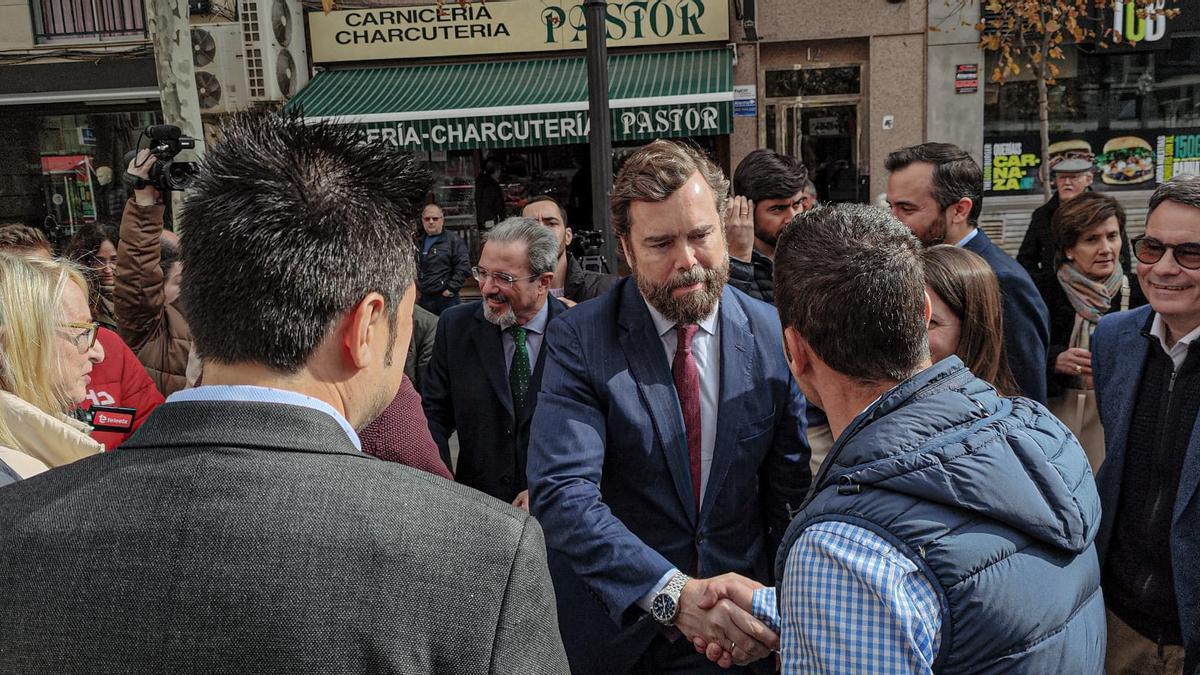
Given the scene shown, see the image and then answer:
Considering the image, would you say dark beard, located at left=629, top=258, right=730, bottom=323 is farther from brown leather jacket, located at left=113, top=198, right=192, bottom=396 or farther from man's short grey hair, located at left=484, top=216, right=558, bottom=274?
brown leather jacket, located at left=113, top=198, right=192, bottom=396

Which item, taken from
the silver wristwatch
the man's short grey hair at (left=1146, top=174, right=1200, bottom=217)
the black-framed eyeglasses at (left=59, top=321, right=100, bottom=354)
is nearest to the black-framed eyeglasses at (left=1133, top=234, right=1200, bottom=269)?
the man's short grey hair at (left=1146, top=174, right=1200, bottom=217)

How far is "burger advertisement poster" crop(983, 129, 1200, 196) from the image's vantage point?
39.6ft

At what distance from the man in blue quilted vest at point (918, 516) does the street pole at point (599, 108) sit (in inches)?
165

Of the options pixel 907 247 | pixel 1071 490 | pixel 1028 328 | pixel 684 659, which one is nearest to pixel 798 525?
pixel 1071 490

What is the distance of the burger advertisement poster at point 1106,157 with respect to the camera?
12062 mm

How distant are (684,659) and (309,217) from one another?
1.55 m

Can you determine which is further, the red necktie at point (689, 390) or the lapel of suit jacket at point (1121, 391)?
the lapel of suit jacket at point (1121, 391)

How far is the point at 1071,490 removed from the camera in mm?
1504

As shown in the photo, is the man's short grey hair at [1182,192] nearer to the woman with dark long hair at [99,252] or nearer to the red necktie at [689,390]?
the red necktie at [689,390]

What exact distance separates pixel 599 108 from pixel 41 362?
3.88 meters

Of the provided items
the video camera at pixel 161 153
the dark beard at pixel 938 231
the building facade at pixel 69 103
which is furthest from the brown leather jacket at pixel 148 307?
the building facade at pixel 69 103

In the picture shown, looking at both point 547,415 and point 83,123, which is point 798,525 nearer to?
point 547,415

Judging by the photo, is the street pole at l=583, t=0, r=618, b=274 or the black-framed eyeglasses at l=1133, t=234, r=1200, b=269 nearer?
the black-framed eyeglasses at l=1133, t=234, r=1200, b=269

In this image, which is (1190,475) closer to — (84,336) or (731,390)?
(731,390)
